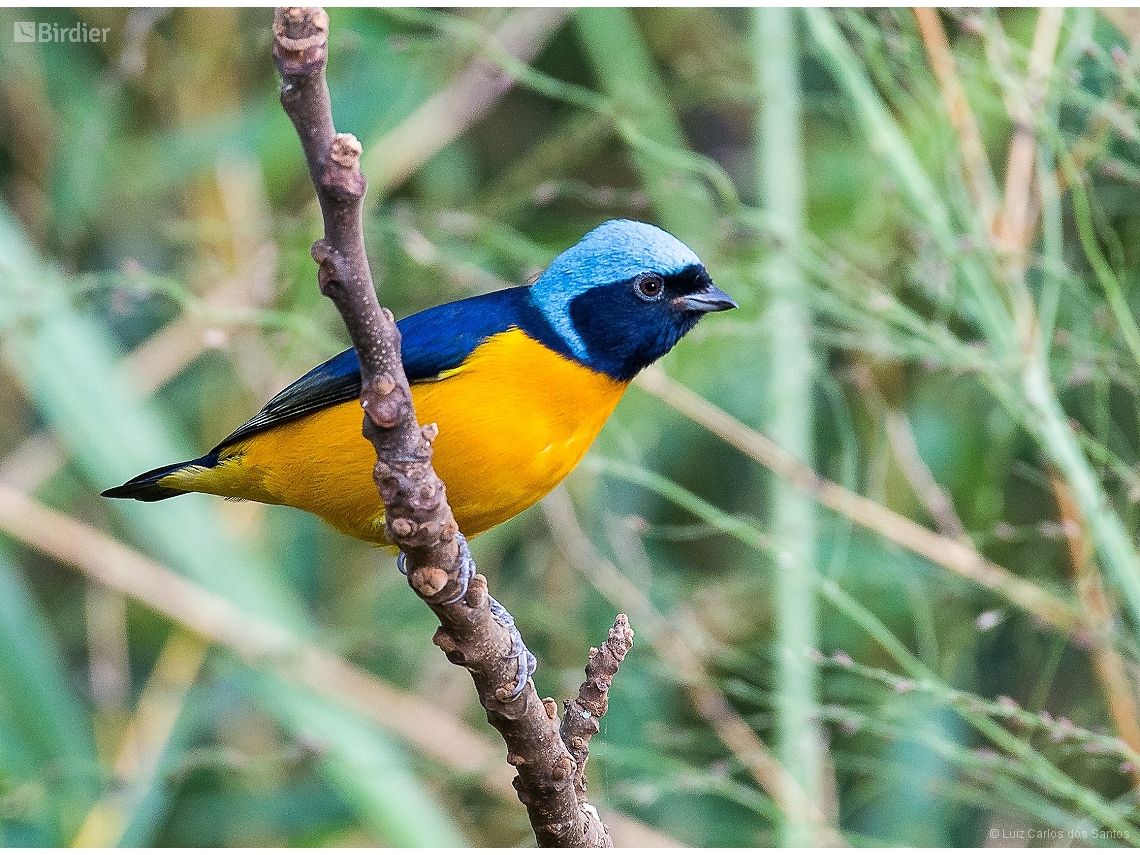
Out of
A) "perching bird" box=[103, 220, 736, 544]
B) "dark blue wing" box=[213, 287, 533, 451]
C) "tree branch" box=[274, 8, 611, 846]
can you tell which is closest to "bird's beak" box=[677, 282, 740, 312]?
"perching bird" box=[103, 220, 736, 544]

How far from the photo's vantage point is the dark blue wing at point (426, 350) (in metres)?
2.88

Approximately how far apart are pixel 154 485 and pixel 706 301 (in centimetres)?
152

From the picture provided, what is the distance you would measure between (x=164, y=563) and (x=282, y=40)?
3.30 meters

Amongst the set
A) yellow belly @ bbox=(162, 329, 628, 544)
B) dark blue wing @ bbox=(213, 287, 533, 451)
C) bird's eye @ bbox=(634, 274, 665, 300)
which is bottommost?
yellow belly @ bbox=(162, 329, 628, 544)

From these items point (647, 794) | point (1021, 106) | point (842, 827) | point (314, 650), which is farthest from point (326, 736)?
point (1021, 106)

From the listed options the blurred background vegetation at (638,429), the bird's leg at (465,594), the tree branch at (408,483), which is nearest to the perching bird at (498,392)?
the blurred background vegetation at (638,429)

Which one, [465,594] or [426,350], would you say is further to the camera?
[426,350]

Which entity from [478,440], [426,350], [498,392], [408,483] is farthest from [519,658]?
[426,350]

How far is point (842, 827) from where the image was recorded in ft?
15.0

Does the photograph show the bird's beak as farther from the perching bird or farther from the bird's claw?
the bird's claw

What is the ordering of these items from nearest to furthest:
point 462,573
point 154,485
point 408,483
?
1. point 408,483
2. point 462,573
3. point 154,485

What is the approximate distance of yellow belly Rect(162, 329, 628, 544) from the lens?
278 cm

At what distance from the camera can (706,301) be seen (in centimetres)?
313

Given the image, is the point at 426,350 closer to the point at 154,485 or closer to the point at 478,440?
the point at 478,440
